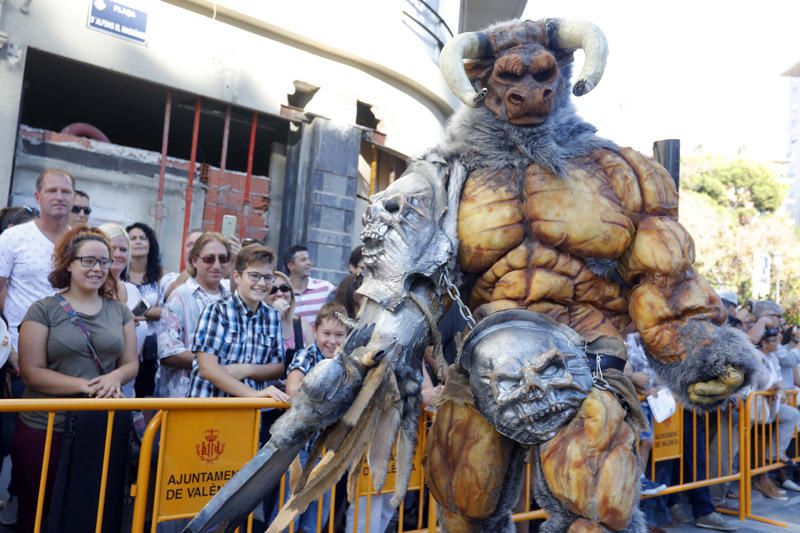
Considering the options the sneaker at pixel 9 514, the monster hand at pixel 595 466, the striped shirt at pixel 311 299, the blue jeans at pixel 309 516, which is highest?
the striped shirt at pixel 311 299

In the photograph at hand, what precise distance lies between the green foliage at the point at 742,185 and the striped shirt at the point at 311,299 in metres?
35.8

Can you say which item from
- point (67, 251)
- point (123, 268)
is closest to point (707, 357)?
point (67, 251)

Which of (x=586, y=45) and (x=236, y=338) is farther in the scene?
(x=236, y=338)

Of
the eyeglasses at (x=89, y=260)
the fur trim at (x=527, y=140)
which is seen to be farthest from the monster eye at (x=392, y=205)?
the eyeglasses at (x=89, y=260)

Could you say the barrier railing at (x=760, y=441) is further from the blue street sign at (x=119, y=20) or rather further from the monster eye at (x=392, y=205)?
the blue street sign at (x=119, y=20)

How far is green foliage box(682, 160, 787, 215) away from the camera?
37.4 meters

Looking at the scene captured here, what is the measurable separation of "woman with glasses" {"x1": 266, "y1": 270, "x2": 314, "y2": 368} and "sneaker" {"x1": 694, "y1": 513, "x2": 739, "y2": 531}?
3682 mm

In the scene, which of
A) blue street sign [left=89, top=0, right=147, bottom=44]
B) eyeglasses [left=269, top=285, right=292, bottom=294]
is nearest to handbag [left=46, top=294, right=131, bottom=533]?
eyeglasses [left=269, top=285, right=292, bottom=294]

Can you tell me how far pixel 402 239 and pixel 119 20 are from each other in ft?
21.1

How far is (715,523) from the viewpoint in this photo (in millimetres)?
5586

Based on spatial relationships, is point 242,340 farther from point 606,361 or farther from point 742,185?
point 742,185

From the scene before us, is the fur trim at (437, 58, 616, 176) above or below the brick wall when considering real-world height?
below

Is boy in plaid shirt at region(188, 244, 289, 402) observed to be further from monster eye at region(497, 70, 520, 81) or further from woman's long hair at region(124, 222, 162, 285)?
monster eye at region(497, 70, 520, 81)

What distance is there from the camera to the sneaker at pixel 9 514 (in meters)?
3.60
